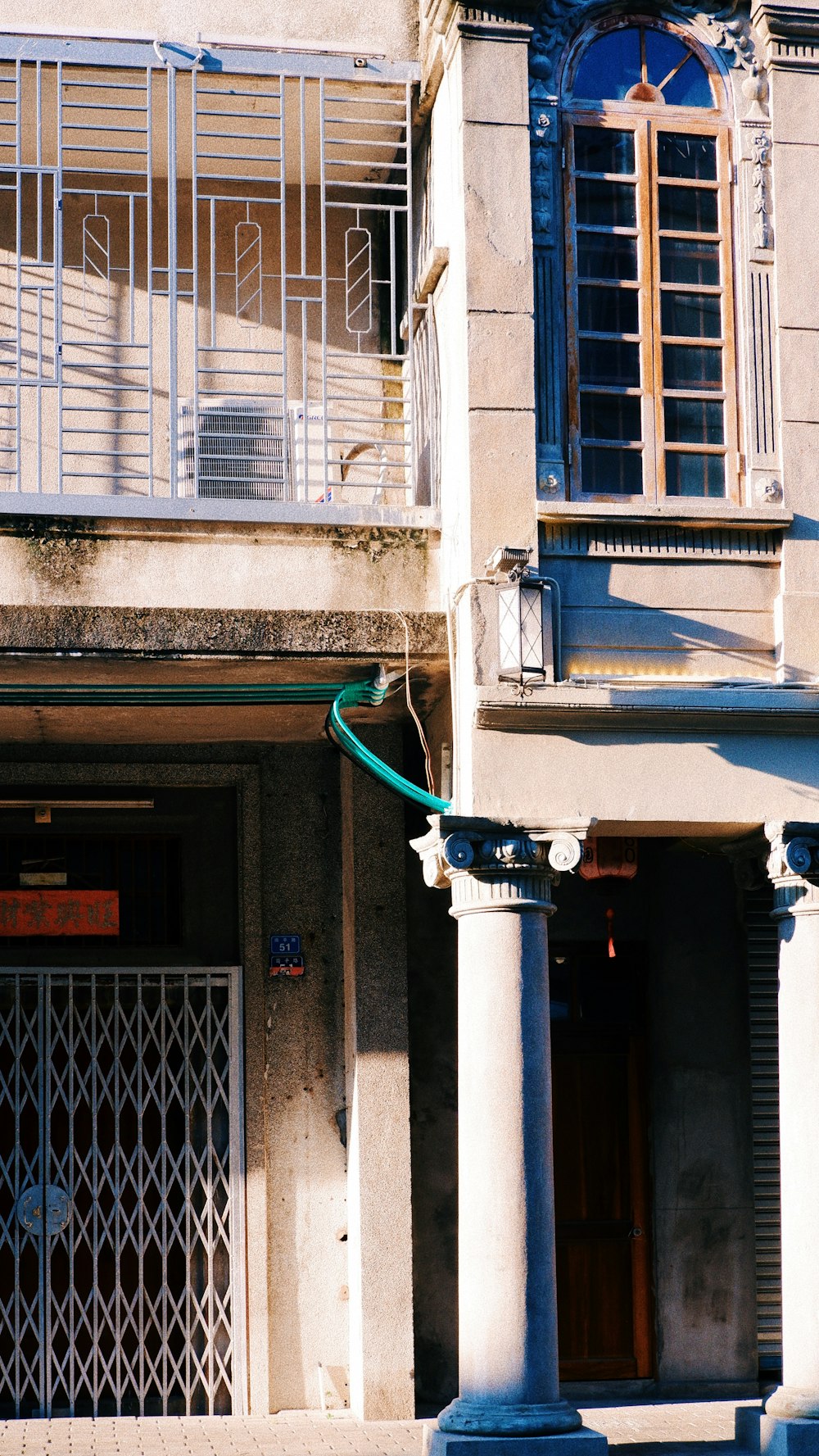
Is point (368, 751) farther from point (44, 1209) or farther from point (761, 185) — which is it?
point (761, 185)

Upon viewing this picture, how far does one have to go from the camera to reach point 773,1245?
37.1 ft

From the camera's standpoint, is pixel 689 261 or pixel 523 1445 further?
pixel 689 261

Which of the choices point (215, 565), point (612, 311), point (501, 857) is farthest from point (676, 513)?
point (215, 565)

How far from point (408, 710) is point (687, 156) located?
3423 mm

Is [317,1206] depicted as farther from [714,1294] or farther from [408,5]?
[408,5]

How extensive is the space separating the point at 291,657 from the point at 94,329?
9.25ft

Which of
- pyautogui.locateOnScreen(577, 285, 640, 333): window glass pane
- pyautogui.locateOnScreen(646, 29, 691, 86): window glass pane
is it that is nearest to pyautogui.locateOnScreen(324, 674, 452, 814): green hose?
pyautogui.locateOnScreen(577, 285, 640, 333): window glass pane

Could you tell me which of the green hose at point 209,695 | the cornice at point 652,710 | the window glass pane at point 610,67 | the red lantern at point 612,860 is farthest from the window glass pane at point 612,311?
the red lantern at point 612,860

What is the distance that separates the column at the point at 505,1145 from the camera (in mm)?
8438

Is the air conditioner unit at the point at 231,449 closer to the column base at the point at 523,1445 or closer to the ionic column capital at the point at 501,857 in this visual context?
the ionic column capital at the point at 501,857

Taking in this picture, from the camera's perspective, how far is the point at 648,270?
9.48 m

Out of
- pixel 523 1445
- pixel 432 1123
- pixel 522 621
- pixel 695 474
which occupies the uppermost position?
pixel 695 474

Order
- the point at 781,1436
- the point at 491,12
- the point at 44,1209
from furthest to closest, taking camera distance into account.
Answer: the point at 44,1209 → the point at 491,12 → the point at 781,1436

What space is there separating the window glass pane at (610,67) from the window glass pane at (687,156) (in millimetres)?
347
